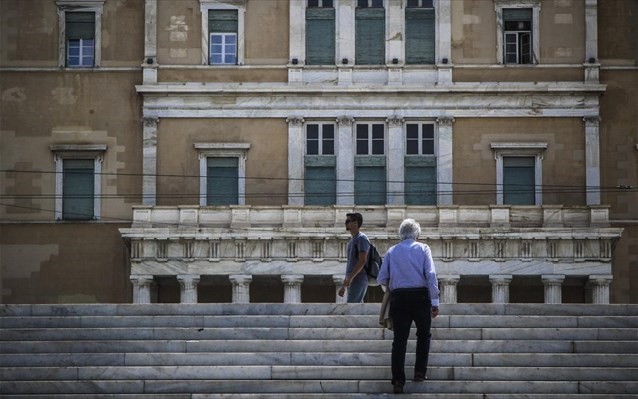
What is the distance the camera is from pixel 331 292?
57.3 metres

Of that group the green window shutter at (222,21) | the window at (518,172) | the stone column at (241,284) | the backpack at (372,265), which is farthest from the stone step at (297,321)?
the green window shutter at (222,21)

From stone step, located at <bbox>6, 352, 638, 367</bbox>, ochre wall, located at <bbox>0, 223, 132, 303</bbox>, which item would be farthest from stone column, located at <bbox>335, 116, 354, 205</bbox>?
stone step, located at <bbox>6, 352, 638, 367</bbox>

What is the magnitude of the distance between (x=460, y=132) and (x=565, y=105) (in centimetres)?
313

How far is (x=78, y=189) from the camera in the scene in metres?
59.4

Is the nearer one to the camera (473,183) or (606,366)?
(606,366)

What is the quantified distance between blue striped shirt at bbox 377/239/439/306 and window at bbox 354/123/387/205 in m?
29.3

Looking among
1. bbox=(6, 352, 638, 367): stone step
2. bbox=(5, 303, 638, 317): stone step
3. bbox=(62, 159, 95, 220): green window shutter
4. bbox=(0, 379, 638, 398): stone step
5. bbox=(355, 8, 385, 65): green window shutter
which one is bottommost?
bbox=(0, 379, 638, 398): stone step

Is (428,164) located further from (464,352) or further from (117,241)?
(464,352)

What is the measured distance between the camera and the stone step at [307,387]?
1159 inches

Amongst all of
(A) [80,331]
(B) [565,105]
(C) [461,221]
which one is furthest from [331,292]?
(A) [80,331]

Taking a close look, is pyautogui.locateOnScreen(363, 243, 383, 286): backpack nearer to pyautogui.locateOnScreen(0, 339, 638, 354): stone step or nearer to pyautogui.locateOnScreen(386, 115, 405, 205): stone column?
pyautogui.locateOnScreen(0, 339, 638, 354): stone step

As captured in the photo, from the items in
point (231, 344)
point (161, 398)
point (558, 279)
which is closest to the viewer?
point (161, 398)

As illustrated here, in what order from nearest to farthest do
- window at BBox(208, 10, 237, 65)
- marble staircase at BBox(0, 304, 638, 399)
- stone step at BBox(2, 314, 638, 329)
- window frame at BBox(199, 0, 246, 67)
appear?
1. marble staircase at BBox(0, 304, 638, 399)
2. stone step at BBox(2, 314, 638, 329)
3. window frame at BBox(199, 0, 246, 67)
4. window at BBox(208, 10, 237, 65)

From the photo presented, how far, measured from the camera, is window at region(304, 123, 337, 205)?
192 feet
